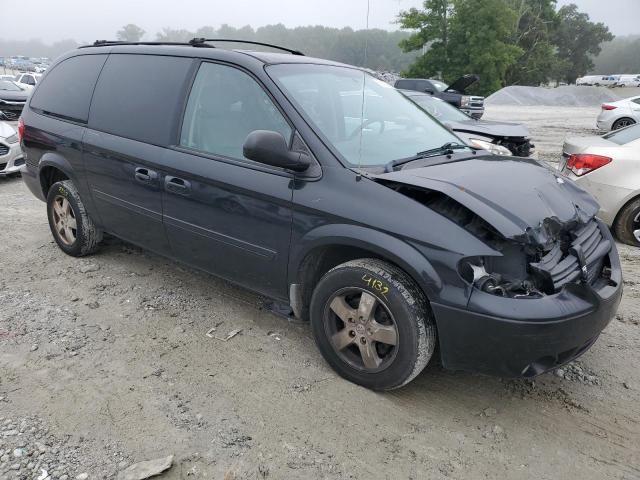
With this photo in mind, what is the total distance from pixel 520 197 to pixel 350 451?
61.7 inches

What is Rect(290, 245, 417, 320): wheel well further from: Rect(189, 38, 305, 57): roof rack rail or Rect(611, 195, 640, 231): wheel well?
Rect(611, 195, 640, 231): wheel well

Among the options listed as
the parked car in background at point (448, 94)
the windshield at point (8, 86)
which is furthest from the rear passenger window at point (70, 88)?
the windshield at point (8, 86)

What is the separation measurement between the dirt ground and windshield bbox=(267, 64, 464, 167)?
1.33 m

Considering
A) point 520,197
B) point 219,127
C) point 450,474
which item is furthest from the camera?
point 219,127

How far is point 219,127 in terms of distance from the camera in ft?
11.1

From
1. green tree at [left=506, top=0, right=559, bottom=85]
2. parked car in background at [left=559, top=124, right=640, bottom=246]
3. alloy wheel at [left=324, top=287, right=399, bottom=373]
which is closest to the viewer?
alloy wheel at [left=324, top=287, right=399, bottom=373]

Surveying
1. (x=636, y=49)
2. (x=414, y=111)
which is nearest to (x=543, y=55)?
(x=636, y=49)

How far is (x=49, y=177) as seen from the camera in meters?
4.82

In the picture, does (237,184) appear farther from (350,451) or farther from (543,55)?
(543,55)

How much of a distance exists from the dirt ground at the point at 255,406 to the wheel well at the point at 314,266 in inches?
14.8

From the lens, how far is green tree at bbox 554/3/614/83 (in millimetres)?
80312

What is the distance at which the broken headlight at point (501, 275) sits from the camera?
8.05ft

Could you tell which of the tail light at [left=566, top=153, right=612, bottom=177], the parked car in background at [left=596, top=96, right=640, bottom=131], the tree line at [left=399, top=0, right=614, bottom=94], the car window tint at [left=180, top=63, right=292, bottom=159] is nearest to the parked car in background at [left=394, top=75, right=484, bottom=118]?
the parked car in background at [left=596, top=96, right=640, bottom=131]

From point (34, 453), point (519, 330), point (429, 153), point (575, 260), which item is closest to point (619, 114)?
point (429, 153)
